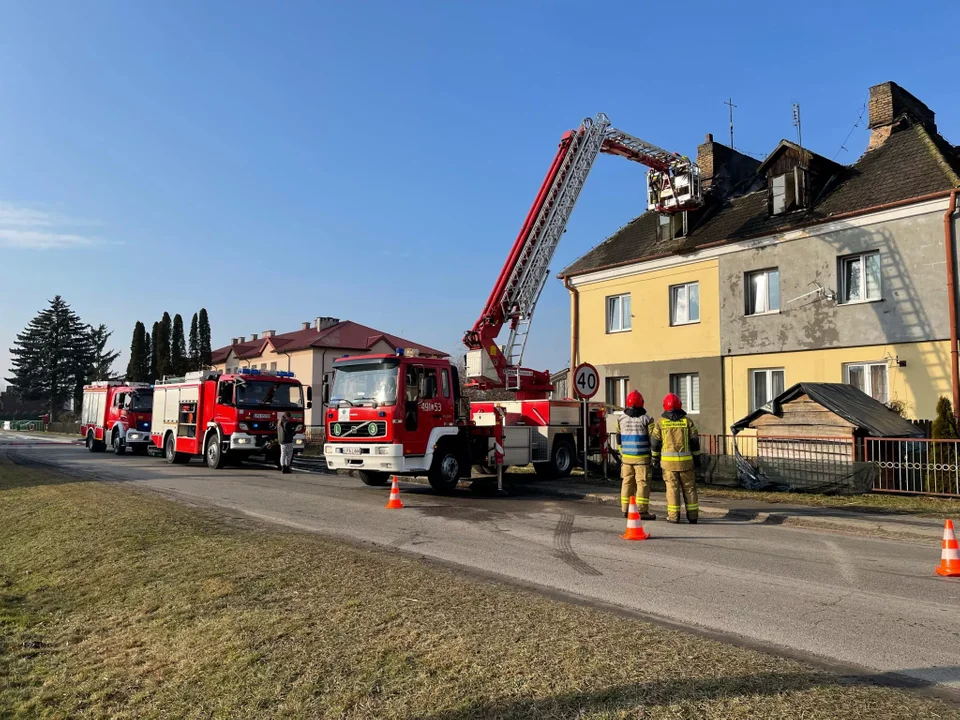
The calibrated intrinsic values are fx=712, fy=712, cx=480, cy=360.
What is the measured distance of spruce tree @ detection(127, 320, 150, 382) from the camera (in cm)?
7338

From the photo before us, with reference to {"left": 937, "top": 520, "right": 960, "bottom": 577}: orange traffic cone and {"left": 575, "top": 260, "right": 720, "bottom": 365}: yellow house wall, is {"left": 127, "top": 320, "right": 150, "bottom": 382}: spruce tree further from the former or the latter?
{"left": 937, "top": 520, "right": 960, "bottom": 577}: orange traffic cone

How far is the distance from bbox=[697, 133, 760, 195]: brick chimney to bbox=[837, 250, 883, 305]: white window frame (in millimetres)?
6977

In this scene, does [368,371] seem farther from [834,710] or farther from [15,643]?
[834,710]

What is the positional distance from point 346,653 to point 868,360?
53.0ft

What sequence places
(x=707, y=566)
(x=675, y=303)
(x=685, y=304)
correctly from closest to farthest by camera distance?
(x=707, y=566), (x=685, y=304), (x=675, y=303)

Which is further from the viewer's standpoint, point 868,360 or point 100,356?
point 100,356

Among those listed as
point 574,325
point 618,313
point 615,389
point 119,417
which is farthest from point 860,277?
point 119,417

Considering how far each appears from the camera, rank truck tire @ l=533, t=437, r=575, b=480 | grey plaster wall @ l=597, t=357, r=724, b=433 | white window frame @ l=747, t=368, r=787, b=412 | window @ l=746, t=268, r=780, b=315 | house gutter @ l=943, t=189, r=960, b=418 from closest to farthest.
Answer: house gutter @ l=943, t=189, r=960, b=418 → truck tire @ l=533, t=437, r=575, b=480 → white window frame @ l=747, t=368, r=787, b=412 → window @ l=746, t=268, r=780, b=315 → grey plaster wall @ l=597, t=357, r=724, b=433

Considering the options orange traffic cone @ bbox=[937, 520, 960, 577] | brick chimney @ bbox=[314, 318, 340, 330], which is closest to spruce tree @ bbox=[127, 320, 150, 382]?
brick chimney @ bbox=[314, 318, 340, 330]

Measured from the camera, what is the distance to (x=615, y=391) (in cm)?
2348

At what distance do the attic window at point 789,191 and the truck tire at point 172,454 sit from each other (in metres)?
19.1

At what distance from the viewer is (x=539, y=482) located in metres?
15.3

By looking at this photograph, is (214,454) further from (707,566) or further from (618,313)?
(707,566)

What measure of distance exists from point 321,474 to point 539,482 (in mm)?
6569
